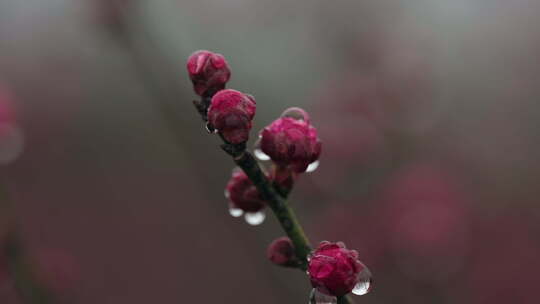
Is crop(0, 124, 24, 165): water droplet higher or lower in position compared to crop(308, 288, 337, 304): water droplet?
lower

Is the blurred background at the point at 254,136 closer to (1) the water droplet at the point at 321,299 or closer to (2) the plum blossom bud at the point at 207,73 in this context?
(2) the plum blossom bud at the point at 207,73

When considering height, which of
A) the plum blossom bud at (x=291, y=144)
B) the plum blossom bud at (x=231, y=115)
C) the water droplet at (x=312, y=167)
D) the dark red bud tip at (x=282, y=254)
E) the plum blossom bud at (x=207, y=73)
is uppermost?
the plum blossom bud at (x=207, y=73)

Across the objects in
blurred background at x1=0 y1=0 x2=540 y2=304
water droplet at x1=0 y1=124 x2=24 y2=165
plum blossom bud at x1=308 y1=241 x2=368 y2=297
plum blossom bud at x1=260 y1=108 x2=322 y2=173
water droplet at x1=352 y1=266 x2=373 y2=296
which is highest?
plum blossom bud at x1=260 y1=108 x2=322 y2=173

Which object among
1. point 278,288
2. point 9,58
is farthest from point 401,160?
point 9,58

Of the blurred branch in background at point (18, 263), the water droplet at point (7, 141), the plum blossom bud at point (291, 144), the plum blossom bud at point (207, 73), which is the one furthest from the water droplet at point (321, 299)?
the water droplet at point (7, 141)

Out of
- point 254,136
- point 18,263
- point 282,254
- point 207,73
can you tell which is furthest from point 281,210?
point 254,136

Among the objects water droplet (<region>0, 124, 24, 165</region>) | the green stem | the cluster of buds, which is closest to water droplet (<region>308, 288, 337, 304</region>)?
the cluster of buds

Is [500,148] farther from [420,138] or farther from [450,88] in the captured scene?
[420,138]

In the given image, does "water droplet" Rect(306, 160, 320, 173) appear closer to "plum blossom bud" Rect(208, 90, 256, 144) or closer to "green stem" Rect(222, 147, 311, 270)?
"green stem" Rect(222, 147, 311, 270)
